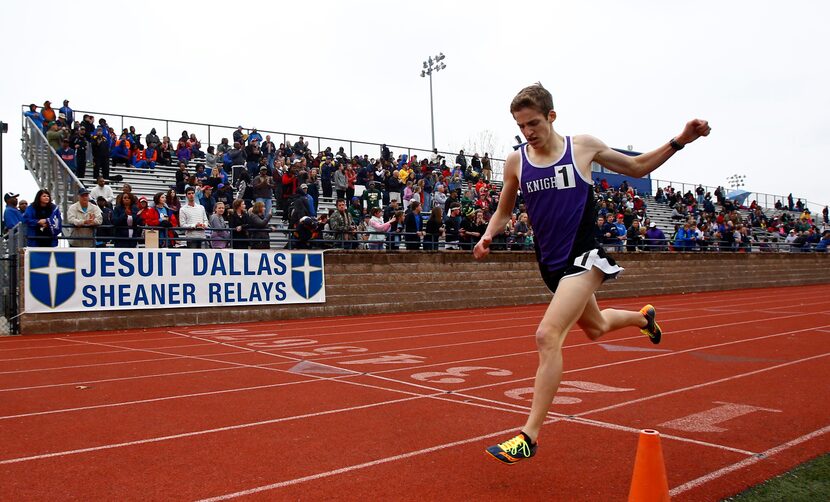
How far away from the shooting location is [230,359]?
30.9 feet

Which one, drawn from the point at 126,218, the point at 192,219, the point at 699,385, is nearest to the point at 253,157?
the point at 192,219

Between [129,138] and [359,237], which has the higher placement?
[129,138]

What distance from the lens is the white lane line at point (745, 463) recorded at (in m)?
3.78

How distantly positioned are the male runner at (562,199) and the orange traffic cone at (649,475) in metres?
0.97

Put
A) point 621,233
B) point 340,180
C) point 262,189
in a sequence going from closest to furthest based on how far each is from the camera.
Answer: point 262,189, point 340,180, point 621,233

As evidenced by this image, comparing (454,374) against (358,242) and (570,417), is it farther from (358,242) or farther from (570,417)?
(358,242)

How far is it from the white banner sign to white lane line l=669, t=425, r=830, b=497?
12.2 meters

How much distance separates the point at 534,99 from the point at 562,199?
65cm

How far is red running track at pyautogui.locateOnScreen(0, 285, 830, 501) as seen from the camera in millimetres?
3979

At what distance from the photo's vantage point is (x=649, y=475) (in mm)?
3109

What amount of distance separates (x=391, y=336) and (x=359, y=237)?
7.10 metres

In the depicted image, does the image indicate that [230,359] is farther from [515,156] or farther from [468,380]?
[515,156]

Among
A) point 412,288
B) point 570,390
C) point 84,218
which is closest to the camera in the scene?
point 570,390

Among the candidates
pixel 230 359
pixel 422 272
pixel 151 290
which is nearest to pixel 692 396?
pixel 230 359
